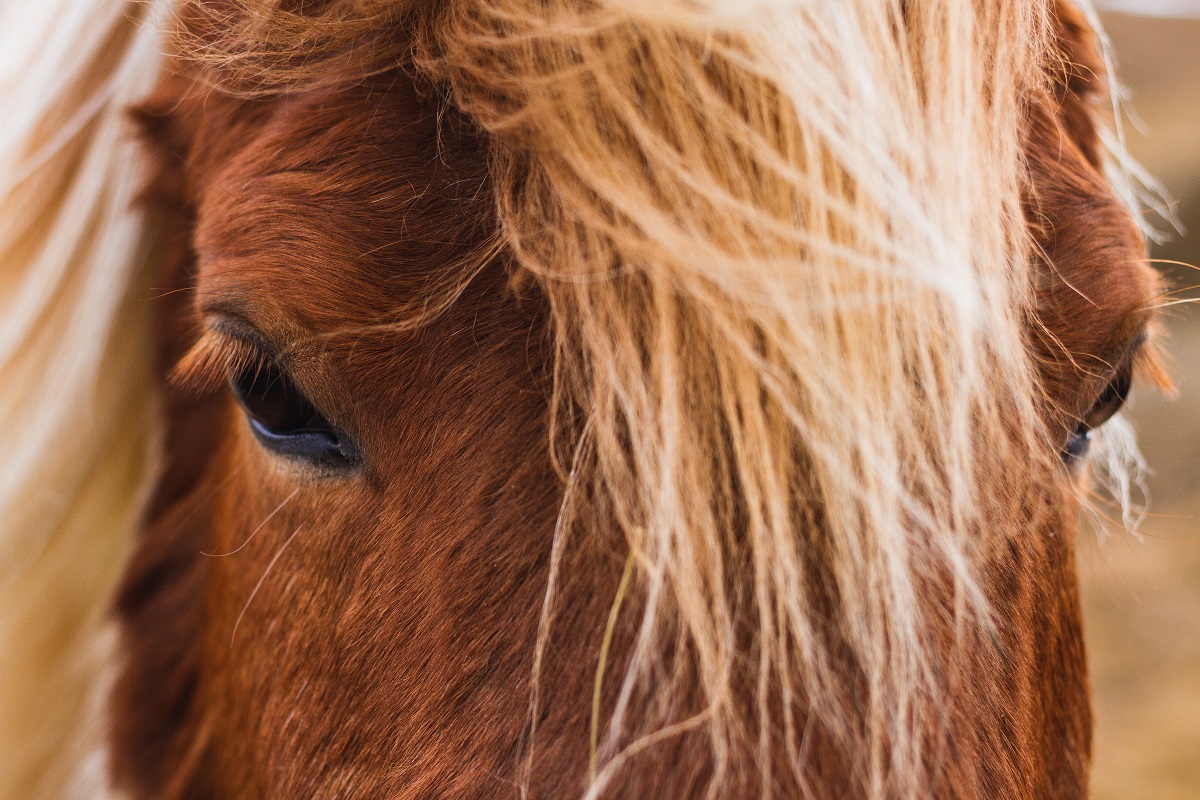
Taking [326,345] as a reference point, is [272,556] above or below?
below

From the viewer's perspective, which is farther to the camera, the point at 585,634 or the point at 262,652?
the point at 262,652

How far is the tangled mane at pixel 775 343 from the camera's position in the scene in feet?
1.84

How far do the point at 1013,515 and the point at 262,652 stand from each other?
24.9 inches

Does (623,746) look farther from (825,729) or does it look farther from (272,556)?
(272,556)

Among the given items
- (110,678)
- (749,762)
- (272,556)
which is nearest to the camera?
(749,762)

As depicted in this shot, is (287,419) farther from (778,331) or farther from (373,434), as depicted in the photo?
(778,331)

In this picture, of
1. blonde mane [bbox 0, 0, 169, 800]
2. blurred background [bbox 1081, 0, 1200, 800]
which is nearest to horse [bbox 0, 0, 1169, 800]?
blonde mane [bbox 0, 0, 169, 800]

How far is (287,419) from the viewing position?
0.78m

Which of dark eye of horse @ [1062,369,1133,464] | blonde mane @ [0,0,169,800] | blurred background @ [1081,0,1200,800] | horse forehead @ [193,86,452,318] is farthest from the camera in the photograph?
blurred background @ [1081,0,1200,800]

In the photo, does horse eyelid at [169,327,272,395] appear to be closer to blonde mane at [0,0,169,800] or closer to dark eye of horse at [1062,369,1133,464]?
blonde mane at [0,0,169,800]

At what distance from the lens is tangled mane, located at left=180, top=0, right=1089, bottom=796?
56cm

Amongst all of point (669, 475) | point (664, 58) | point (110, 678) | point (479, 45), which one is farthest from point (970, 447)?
point (110, 678)

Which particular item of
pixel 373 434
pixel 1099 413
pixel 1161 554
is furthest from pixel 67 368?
pixel 1161 554

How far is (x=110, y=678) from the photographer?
1132 millimetres
